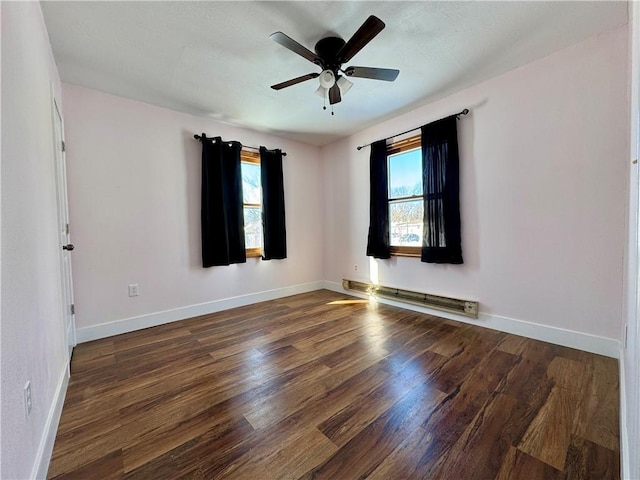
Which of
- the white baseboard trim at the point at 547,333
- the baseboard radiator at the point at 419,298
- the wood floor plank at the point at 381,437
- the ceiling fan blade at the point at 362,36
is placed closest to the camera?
the wood floor plank at the point at 381,437

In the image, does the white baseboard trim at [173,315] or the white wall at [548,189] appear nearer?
the white wall at [548,189]

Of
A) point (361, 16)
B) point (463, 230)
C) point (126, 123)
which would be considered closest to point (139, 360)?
point (126, 123)

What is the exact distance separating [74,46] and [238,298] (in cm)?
290

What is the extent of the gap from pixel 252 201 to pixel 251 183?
26 centimetres

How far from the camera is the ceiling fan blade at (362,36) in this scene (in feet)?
5.20

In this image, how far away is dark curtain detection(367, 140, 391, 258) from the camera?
11.7 feet

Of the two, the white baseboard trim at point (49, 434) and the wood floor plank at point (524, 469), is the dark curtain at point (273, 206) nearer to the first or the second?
the white baseboard trim at point (49, 434)

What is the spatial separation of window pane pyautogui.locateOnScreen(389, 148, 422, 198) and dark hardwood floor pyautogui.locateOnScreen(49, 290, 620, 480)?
174 centimetres

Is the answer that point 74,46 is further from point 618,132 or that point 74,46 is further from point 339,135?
point 618,132

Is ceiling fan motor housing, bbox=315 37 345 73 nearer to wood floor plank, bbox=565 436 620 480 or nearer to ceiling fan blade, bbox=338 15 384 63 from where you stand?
ceiling fan blade, bbox=338 15 384 63

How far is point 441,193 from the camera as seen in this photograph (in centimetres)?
294

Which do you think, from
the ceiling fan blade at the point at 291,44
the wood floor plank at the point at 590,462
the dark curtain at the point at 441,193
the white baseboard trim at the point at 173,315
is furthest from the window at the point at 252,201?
the wood floor plank at the point at 590,462

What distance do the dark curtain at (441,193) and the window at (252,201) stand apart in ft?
7.36

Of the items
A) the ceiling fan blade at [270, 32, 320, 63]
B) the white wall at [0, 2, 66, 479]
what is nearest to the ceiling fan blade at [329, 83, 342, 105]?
the ceiling fan blade at [270, 32, 320, 63]
